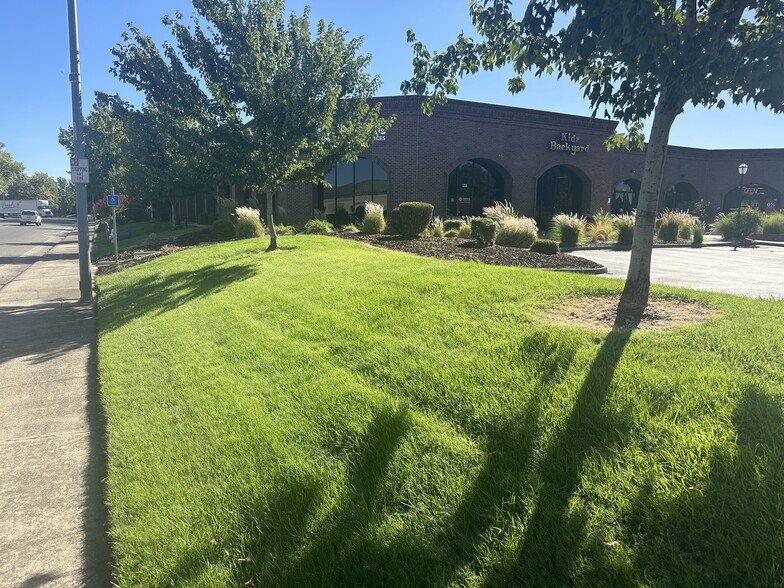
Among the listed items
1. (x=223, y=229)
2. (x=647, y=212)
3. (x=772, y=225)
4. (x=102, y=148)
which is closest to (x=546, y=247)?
(x=647, y=212)

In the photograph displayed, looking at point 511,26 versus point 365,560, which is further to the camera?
point 511,26

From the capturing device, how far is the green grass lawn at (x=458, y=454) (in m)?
2.37

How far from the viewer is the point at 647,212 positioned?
558cm

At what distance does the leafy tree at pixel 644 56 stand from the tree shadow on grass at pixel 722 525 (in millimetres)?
2877

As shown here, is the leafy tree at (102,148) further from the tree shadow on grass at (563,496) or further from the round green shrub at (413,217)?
the tree shadow on grass at (563,496)

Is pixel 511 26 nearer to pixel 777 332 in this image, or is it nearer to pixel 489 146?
pixel 777 332

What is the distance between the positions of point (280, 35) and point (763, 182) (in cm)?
4667

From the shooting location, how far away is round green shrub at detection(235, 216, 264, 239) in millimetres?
21594

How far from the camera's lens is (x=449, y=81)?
621 centimetres

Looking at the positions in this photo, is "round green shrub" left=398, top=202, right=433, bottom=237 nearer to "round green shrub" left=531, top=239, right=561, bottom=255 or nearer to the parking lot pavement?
"round green shrub" left=531, top=239, right=561, bottom=255

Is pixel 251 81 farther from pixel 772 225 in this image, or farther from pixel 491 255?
pixel 772 225

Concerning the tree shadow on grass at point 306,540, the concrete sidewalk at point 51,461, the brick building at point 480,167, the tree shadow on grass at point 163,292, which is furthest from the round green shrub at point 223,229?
the tree shadow on grass at point 306,540

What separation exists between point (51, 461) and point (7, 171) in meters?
155

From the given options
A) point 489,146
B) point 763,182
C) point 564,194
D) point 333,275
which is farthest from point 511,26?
point 763,182
